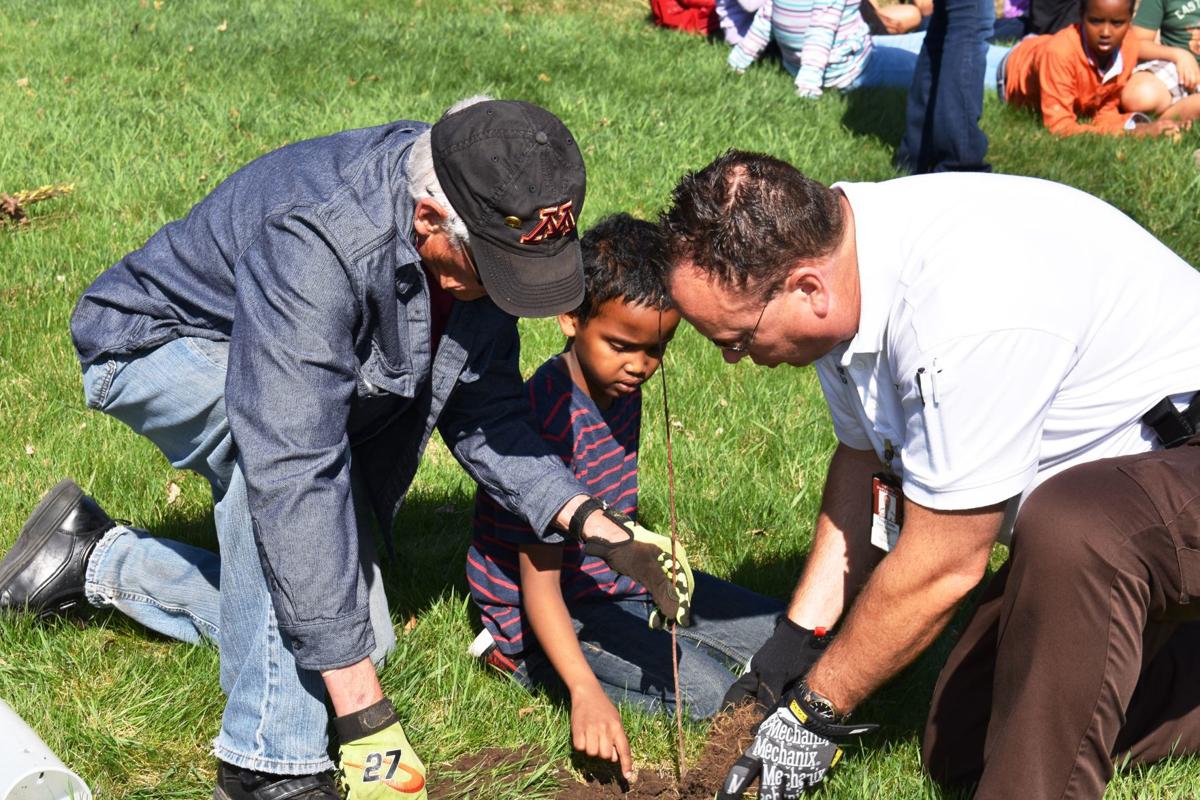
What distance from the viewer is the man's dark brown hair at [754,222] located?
2.72 m

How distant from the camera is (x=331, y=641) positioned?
271 cm

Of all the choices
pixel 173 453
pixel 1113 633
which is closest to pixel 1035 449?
pixel 1113 633

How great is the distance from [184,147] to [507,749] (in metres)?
4.82

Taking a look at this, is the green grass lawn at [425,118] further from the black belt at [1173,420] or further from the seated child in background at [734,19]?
the black belt at [1173,420]

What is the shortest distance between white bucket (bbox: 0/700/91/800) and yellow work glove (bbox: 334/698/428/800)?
0.58 m

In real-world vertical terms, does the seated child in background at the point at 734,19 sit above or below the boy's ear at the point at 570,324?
below

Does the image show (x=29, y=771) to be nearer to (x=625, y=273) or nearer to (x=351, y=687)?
(x=351, y=687)

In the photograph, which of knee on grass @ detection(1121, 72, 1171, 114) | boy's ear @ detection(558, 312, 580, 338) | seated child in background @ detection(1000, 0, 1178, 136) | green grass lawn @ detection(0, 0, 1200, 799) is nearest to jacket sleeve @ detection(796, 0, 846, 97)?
green grass lawn @ detection(0, 0, 1200, 799)

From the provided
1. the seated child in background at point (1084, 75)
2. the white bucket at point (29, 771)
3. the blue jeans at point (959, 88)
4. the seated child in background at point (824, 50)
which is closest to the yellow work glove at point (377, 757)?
the white bucket at point (29, 771)

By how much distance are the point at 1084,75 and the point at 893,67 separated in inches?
61.0

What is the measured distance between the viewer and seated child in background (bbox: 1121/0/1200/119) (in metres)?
8.51

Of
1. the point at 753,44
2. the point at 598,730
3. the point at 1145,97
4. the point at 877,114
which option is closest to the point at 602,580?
the point at 598,730

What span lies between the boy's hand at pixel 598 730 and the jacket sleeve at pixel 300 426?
0.59 m

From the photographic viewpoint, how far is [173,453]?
3.35 metres
